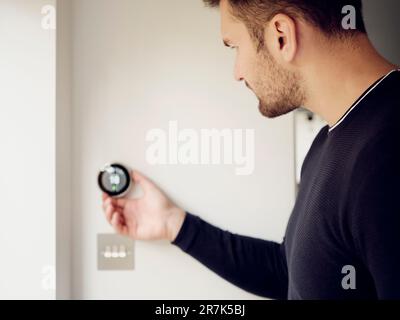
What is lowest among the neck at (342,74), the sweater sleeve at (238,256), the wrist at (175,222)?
the sweater sleeve at (238,256)

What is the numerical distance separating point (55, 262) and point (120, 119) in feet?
1.10

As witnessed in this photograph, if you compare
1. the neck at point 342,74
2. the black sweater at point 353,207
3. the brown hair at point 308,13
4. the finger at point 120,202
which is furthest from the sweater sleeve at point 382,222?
the finger at point 120,202

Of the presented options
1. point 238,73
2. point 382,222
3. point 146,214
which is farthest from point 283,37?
point 146,214

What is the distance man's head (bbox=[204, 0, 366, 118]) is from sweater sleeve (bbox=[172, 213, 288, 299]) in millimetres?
296

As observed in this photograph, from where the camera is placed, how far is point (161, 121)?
2.64 feet

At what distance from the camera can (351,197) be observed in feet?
1.89

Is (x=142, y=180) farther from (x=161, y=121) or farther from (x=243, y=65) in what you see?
(x=243, y=65)

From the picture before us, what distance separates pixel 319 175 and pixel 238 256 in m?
0.30

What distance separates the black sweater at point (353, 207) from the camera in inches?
21.4

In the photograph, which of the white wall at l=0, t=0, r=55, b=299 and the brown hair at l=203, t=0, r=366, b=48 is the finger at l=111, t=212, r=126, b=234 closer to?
the white wall at l=0, t=0, r=55, b=299

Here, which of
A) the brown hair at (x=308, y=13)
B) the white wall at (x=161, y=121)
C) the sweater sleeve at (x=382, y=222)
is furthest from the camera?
the white wall at (x=161, y=121)

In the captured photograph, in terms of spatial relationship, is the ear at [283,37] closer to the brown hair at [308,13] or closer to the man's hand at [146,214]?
the brown hair at [308,13]

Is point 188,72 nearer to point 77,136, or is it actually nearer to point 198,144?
point 198,144

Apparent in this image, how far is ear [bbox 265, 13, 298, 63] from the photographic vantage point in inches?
26.9
